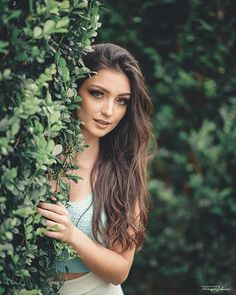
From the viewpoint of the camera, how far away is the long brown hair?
9.02 ft

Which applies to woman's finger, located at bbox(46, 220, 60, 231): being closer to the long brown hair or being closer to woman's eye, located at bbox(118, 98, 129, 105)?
the long brown hair

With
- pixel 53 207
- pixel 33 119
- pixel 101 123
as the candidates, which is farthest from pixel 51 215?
pixel 101 123

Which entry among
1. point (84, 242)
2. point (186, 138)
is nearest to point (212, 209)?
point (186, 138)

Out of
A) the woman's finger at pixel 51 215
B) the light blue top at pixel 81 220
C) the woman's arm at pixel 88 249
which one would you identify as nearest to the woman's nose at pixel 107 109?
the light blue top at pixel 81 220

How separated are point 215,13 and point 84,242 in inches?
110

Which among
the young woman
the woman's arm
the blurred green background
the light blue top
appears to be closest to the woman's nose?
the young woman

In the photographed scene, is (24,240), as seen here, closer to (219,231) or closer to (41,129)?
(41,129)

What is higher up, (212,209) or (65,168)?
(212,209)

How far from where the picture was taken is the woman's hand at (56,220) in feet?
6.84

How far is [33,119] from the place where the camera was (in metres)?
1.96

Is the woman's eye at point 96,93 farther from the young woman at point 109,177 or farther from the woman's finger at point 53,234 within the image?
the woman's finger at point 53,234

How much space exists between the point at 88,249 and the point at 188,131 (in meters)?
2.77

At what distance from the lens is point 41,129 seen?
1904 millimetres

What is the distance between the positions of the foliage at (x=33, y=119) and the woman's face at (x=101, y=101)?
1.40ft
